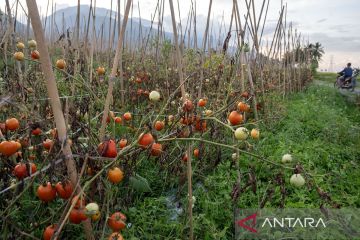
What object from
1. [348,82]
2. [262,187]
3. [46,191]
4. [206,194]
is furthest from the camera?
[348,82]

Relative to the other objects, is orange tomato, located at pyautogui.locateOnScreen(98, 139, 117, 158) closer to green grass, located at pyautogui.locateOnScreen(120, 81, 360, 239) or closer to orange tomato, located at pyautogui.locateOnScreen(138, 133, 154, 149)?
orange tomato, located at pyautogui.locateOnScreen(138, 133, 154, 149)

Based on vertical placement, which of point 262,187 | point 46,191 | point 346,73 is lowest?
point 262,187

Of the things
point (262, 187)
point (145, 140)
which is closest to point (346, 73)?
point (262, 187)

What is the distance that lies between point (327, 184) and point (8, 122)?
6.54 ft

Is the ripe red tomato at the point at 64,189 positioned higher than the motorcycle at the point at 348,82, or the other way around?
the motorcycle at the point at 348,82

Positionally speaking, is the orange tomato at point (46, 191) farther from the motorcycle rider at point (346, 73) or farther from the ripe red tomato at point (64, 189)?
the motorcycle rider at point (346, 73)

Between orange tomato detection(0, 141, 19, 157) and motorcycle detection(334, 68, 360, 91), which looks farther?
motorcycle detection(334, 68, 360, 91)

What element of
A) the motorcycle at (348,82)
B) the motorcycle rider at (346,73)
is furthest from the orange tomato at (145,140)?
the motorcycle rider at (346,73)

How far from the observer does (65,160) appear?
0.83m

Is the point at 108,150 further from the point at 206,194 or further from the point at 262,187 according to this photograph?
the point at 262,187

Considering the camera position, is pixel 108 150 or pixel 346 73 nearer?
pixel 108 150

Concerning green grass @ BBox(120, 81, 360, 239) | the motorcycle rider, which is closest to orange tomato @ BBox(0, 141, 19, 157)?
green grass @ BBox(120, 81, 360, 239)

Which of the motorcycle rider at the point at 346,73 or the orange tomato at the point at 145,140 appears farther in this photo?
the motorcycle rider at the point at 346,73

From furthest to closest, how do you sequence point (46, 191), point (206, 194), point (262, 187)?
1. point (262, 187)
2. point (206, 194)
3. point (46, 191)
